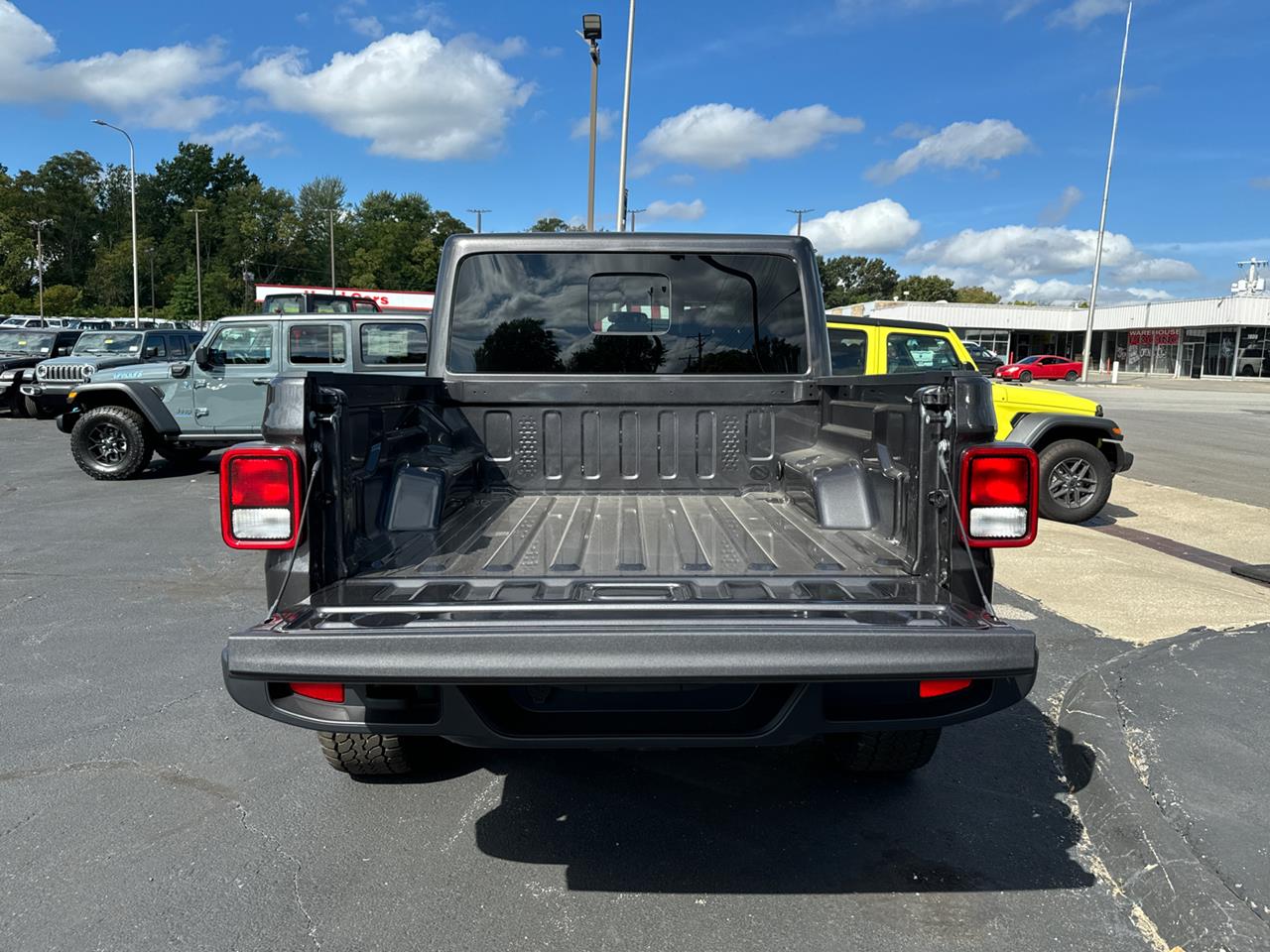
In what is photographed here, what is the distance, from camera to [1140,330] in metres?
54.8

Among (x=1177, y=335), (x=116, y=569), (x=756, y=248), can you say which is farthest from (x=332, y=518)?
(x=1177, y=335)

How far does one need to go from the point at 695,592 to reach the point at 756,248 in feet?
7.52

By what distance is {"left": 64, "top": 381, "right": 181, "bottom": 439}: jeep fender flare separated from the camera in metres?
10.5

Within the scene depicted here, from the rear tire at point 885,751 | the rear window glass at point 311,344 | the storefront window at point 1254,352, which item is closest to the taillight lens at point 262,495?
the rear tire at point 885,751

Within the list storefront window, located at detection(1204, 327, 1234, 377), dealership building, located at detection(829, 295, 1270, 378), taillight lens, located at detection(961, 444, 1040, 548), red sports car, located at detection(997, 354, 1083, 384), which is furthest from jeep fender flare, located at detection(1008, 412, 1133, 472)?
storefront window, located at detection(1204, 327, 1234, 377)

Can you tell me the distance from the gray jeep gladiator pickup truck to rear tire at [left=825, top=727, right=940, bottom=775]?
0.04 feet

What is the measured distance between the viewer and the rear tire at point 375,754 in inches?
122

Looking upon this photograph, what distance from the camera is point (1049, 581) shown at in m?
6.32

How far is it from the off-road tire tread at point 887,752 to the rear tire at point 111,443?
401 inches

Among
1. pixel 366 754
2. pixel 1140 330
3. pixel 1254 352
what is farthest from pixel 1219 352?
pixel 366 754

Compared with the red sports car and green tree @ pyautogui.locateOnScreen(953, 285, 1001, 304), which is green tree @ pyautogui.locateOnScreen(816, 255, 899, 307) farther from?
the red sports car

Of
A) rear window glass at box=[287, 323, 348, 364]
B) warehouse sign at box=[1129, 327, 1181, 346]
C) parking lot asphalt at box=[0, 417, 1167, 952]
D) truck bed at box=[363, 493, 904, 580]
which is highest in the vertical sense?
warehouse sign at box=[1129, 327, 1181, 346]

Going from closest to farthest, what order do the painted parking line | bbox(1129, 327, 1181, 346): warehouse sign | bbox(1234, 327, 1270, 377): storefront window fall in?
the painted parking line
bbox(1234, 327, 1270, 377): storefront window
bbox(1129, 327, 1181, 346): warehouse sign

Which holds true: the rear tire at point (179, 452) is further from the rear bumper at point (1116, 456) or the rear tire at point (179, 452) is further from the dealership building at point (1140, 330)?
the dealership building at point (1140, 330)
